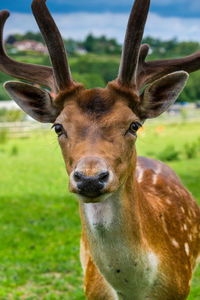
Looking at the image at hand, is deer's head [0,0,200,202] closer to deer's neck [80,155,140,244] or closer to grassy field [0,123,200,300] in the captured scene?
deer's neck [80,155,140,244]

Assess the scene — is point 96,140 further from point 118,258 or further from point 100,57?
point 100,57

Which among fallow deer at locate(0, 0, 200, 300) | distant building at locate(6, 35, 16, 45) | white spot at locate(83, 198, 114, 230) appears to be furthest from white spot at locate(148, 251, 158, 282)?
distant building at locate(6, 35, 16, 45)

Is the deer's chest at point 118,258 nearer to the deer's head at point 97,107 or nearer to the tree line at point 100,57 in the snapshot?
the deer's head at point 97,107

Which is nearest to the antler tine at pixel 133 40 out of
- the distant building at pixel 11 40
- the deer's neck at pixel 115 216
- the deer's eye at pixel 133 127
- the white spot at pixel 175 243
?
the deer's eye at pixel 133 127

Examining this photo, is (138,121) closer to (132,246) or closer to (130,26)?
(130,26)

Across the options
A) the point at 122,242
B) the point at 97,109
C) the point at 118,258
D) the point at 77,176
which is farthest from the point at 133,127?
the point at 118,258

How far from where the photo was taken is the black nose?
Result: 2480 millimetres

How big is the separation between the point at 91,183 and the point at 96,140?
38cm

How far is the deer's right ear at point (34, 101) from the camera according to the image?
132 inches

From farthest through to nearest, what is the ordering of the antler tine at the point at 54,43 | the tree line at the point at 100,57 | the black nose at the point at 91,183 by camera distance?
the tree line at the point at 100,57, the antler tine at the point at 54,43, the black nose at the point at 91,183

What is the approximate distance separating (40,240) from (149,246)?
4.92 metres

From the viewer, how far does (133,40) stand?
3117 millimetres

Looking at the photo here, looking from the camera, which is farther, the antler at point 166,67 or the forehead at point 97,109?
the antler at point 166,67

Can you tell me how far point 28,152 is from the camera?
66.3 feet
